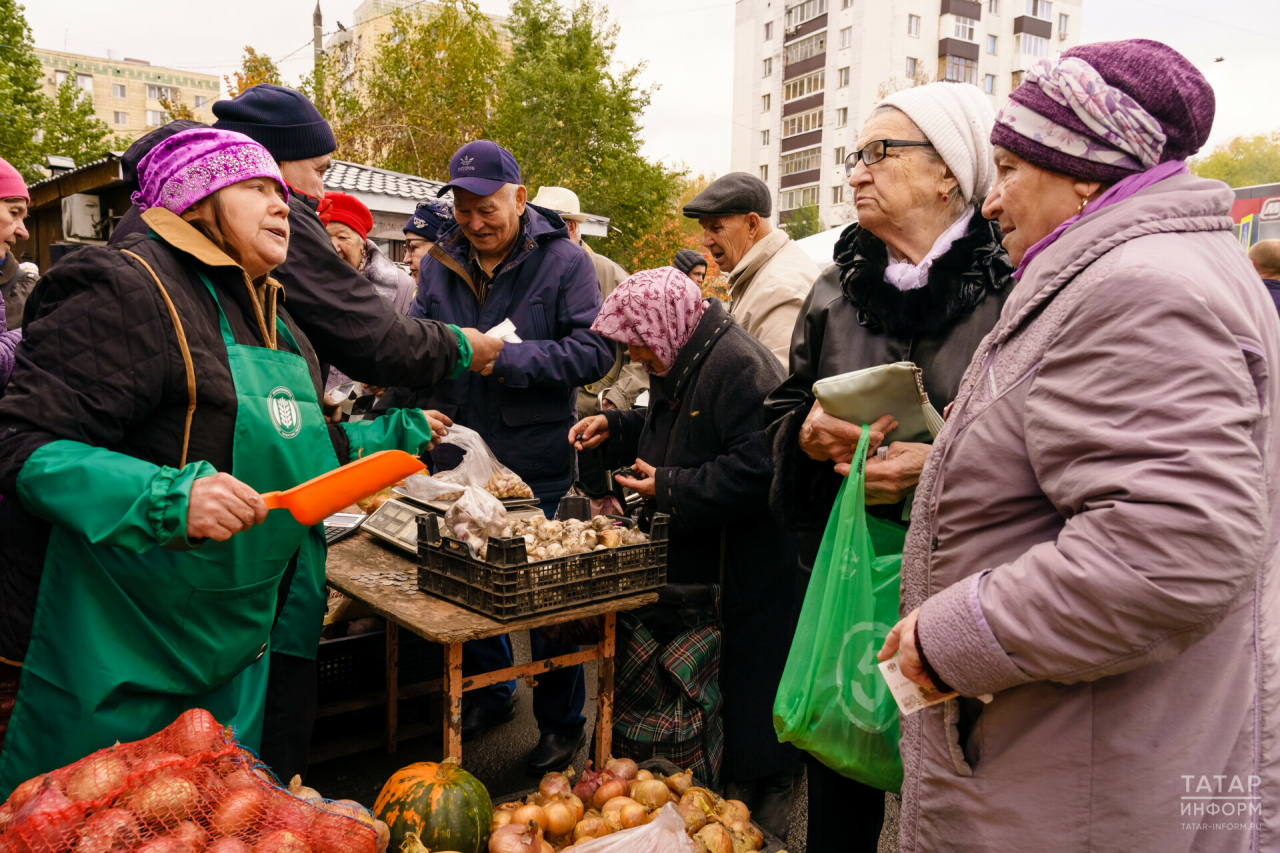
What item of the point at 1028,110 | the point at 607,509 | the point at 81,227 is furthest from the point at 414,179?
the point at 1028,110

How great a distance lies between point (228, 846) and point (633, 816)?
1.04 m

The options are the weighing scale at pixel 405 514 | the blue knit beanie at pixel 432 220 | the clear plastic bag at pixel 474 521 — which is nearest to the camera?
the clear plastic bag at pixel 474 521

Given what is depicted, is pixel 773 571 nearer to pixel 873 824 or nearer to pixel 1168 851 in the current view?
pixel 873 824

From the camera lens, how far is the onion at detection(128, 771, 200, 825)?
4.91 feet

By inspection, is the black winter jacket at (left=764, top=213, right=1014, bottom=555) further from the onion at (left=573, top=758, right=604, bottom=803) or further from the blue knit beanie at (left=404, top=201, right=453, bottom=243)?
the blue knit beanie at (left=404, top=201, right=453, bottom=243)

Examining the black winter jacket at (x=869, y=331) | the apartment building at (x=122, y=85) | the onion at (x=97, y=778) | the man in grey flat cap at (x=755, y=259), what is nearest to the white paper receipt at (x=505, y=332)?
the man in grey flat cap at (x=755, y=259)

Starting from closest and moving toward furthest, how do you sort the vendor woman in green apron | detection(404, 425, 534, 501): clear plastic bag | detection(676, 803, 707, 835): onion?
the vendor woman in green apron → detection(676, 803, 707, 835): onion → detection(404, 425, 534, 501): clear plastic bag

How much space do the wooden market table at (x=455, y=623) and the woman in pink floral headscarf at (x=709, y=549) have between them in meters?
0.12

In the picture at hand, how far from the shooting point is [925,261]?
Result: 2012mm

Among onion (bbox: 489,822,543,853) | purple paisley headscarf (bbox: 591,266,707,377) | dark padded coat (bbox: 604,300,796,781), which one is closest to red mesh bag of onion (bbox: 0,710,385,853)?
onion (bbox: 489,822,543,853)

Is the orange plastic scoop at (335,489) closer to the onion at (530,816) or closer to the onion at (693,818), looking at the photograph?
the onion at (530,816)

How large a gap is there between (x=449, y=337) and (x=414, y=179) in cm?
1164

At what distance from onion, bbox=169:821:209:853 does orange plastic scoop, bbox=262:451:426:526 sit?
575 millimetres

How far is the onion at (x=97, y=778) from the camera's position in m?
1.51
